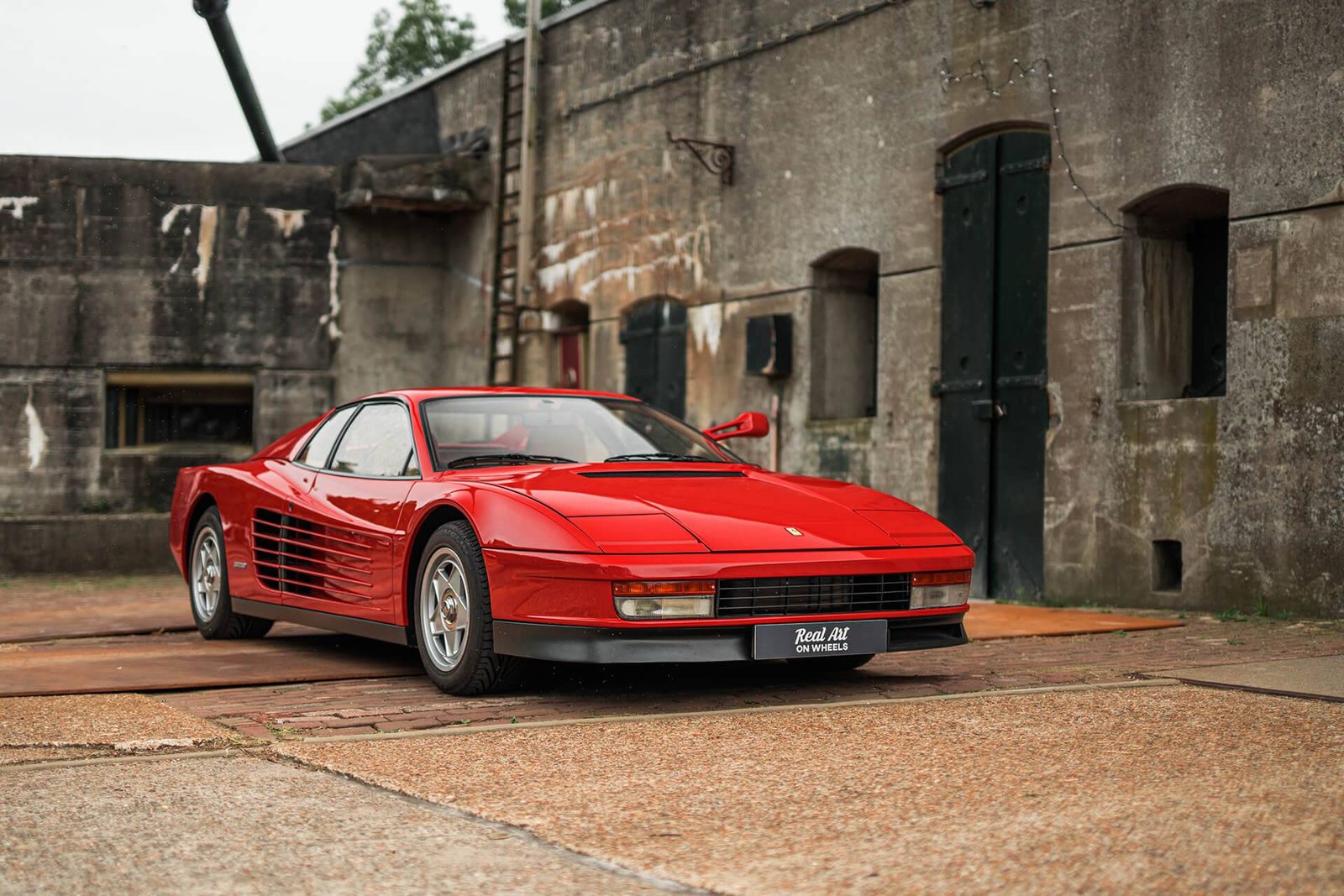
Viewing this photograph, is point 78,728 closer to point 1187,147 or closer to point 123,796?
point 123,796

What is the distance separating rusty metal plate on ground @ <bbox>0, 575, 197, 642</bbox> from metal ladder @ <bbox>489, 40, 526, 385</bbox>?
14.5ft

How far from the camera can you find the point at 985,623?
30.4ft

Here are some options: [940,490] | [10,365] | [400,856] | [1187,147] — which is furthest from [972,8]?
[10,365]

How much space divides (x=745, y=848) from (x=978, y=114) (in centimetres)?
882

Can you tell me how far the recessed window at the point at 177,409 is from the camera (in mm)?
17625

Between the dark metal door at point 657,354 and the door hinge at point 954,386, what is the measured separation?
11.2ft

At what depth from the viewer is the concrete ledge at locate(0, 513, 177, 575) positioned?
15211 mm

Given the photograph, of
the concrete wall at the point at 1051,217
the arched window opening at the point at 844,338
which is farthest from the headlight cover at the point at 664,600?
the arched window opening at the point at 844,338

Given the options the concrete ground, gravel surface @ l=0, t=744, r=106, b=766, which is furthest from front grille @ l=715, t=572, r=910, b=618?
gravel surface @ l=0, t=744, r=106, b=766

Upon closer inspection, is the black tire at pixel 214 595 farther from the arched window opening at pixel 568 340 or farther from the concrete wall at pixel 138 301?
the concrete wall at pixel 138 301

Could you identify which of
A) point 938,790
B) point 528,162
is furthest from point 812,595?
point 528,162

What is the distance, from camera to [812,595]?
5918 millimetres

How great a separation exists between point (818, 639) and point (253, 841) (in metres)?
2.58

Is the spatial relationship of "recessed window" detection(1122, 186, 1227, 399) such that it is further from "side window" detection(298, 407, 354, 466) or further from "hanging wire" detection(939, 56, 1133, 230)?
"side window" detection(298, 407, 354, 466)
